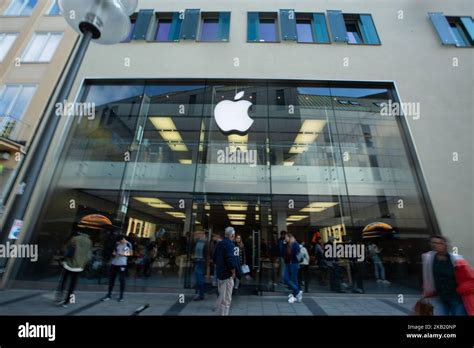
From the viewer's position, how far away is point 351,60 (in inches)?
379

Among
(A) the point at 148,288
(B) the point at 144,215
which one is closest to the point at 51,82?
(B) the point at 144,215

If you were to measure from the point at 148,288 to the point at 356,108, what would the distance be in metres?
9.71

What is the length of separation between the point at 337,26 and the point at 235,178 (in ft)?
25.4

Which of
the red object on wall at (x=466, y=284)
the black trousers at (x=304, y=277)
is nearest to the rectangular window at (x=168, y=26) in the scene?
the black trousers at (x=304, y=277)

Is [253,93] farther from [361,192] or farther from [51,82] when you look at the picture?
[51,82]

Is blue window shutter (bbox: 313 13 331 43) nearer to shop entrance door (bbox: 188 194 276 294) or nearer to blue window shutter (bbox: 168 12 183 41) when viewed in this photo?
blue window shutter (bbox: 168 12 183 41)

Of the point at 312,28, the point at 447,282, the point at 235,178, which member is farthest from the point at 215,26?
the point at 447,282

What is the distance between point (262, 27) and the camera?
35.0 ft

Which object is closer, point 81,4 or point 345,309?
point 81,4

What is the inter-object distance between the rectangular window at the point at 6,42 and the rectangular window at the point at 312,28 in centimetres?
1222

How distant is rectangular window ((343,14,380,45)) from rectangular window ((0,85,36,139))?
13.1 meters

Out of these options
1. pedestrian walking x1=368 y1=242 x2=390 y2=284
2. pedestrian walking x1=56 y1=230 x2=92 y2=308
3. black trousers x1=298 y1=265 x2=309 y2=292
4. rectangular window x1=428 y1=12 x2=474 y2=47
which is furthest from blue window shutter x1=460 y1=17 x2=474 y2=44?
pedestrian walking x1=56 y1=230 x2=92 y2=308

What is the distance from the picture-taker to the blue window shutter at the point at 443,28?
9.60m

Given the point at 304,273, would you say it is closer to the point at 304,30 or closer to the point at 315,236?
the point at 315,236
